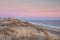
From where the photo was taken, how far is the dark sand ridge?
2186mm

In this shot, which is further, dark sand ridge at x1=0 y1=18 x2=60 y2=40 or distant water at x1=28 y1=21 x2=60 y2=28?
distant water at x1=28 y1=21 x2=60 y2=28

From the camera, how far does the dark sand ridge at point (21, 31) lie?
219 centimetres

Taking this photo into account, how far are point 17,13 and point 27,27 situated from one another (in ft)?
0.82

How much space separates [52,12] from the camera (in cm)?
233

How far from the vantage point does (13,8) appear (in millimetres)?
2295

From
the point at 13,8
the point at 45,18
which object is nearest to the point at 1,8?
the point at 13,8

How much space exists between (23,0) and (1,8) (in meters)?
0.34

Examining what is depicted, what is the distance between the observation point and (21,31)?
2227 mm

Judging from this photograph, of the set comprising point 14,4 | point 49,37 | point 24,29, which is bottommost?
point 49,37

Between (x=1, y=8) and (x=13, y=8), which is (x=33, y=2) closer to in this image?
(x=13, y=8)

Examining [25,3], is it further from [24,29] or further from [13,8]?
[24,29]

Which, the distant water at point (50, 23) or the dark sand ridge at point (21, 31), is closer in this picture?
the dark sand ridge at point (21, 31)

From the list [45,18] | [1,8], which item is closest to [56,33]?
[45,18]

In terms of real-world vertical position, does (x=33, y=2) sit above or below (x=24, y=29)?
above
